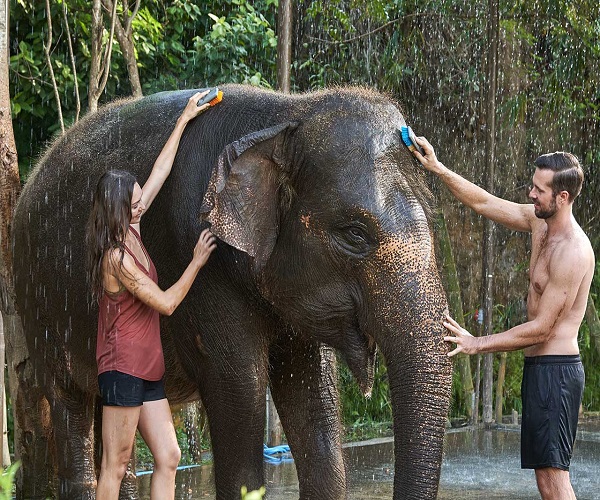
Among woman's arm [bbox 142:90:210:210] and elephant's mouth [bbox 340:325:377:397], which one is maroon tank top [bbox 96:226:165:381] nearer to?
woman's arm [bbox 142:90:210:210]

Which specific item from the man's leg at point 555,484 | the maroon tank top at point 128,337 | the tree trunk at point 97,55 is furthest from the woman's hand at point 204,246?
the tree trunk at point 97,55

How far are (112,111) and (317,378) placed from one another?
170 cm

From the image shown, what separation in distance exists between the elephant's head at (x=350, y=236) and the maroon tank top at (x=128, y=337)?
47 centimetres

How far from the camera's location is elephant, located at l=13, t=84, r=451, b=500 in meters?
4.30

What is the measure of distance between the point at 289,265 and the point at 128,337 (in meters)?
0.75

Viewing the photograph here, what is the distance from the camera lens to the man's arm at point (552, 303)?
14.8 feet

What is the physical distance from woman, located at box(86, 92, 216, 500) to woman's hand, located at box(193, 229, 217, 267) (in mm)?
24

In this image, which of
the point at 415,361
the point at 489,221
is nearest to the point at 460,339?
the point at 415,361

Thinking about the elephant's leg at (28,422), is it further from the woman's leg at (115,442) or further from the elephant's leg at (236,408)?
the woman's leg at (115,442)

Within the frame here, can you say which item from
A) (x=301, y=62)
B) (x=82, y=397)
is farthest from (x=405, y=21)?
(x=82, y=397)

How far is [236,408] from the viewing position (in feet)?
15.6

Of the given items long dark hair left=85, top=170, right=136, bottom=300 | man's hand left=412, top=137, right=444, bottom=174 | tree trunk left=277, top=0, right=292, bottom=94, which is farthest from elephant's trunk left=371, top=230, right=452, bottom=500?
tree trunk left=277, top=0, right=292, bottom=94

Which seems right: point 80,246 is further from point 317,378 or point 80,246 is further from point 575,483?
point 575,483

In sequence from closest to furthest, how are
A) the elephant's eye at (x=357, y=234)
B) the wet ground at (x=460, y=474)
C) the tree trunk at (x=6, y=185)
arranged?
the elephant's eye at (x=357, y=234)
the tree trunk at (x=6, y=185)
the wet ground at (x=460, y=474)
